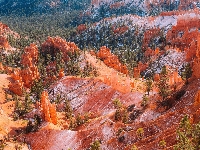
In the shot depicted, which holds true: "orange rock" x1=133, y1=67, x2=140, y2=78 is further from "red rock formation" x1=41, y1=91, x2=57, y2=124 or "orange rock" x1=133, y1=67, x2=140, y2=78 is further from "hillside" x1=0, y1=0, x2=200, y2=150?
"red rock formation" x1=41, y1=91, x2=57, y2=124

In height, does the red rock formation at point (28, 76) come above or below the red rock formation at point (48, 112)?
below

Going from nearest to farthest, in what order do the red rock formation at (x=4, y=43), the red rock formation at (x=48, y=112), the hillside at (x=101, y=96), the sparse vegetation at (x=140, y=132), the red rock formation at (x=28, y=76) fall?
the sparse vegetation at (x=140, y=132) < the hillside at (x=101, y=96) < the red rock formation at (x=48, y=112) < the red rock formation at (x=28, y=76) < the red rock formation at (x=4, y=43)

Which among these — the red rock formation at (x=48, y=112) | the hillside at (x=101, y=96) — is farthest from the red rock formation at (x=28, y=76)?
the red rock formation at (x=48, y=112)

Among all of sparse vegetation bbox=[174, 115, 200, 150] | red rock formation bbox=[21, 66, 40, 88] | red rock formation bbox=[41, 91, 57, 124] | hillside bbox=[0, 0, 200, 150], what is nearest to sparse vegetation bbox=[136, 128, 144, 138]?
hillside bbox=[0, 0, 200, 150]

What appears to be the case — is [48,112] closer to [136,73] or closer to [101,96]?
[101,96]

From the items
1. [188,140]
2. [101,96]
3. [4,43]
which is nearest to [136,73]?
[101,96]

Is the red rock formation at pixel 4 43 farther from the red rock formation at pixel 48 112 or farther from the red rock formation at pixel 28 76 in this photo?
the red rock formation at pixel 48 112

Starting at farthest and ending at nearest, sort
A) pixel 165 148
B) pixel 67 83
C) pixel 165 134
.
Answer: pixel 67 83 < pixel 165 134 < pixel 165 148

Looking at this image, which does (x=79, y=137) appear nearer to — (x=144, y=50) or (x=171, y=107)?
(x=171, y=107)

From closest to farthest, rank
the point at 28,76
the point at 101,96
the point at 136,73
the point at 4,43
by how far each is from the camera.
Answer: the point at 101,96 < the point at 28,76 < the point at 136,73 < the point at 4,43

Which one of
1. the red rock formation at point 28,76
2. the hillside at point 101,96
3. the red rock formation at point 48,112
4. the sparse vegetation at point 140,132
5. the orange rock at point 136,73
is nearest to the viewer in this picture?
the sparse vegetation at point 140,132

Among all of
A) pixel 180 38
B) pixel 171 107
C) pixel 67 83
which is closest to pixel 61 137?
pixel 171 107
